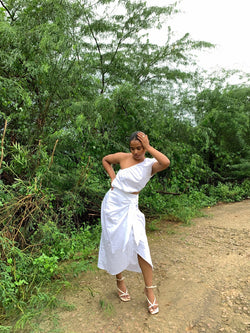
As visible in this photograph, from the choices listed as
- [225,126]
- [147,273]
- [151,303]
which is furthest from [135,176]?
[225,126]

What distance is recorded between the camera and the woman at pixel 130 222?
235 cm

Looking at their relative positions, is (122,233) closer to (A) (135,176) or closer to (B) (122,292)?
(A) (135,176)

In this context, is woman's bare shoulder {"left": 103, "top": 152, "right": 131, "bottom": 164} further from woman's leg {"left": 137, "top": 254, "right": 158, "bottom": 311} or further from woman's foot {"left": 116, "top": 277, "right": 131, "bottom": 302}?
woman's foot {"left": 116, "top": 277, "right": 131, "bottom": 302}

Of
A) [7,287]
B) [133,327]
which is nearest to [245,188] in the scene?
[133,327]

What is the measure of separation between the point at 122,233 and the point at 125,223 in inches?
3.7

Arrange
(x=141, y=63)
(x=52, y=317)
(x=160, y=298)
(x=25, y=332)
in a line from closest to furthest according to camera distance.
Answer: (x=25, y=332)
(x=52, y=317)
(x=160, y=298)
(x=141, y=63)

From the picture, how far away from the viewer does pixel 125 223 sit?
2391 millimetres

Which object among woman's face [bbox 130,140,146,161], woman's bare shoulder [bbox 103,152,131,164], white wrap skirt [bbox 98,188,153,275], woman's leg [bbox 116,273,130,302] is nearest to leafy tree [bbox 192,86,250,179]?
woman's bare shoulder [bbox 103,152,131,164]

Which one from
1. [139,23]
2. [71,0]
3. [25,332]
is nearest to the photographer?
[25,332]

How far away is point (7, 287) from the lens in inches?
90.4

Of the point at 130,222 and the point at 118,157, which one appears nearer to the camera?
the point at 130,222

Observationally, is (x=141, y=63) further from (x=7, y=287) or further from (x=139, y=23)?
(x=7, y=287)

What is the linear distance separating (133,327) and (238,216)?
405 centimetres

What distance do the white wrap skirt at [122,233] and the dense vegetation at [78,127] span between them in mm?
736
